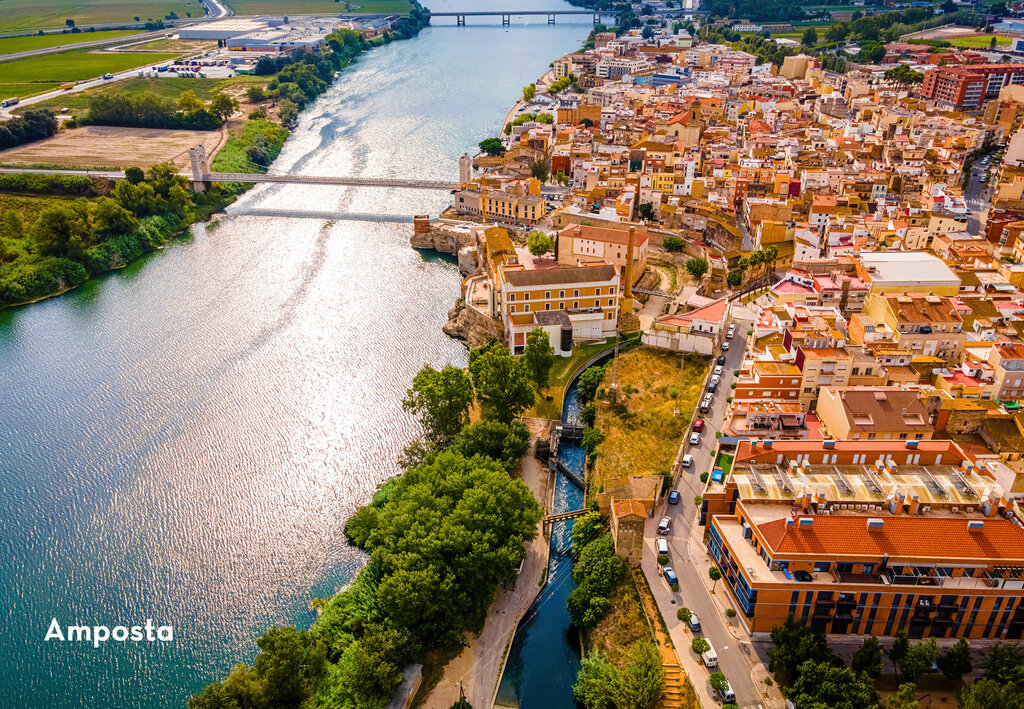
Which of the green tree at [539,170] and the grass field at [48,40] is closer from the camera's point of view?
the green tree at [539,170]

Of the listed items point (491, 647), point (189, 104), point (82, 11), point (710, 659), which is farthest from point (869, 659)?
point (82, 11)

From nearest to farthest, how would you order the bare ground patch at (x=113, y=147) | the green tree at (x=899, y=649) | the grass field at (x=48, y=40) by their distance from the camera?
the green tree at (x=899, y=649) → the bare ground patch at (x=113, y=147) → the grass field at (x=48, y=40)

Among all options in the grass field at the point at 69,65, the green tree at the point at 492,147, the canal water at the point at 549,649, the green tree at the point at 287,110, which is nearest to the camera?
the canal water at the point at 549,649

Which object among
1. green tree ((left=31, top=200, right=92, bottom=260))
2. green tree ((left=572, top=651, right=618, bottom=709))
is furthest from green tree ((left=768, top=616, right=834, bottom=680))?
green tree ((left=31, top=200, right=92, bottom=260))

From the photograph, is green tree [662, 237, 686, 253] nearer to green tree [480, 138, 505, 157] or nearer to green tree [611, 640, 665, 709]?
green tree [480, 138, 505, 157]

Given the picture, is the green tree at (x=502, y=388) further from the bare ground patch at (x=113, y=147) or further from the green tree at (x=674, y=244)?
the bare ground patch at (x=113, y=147)

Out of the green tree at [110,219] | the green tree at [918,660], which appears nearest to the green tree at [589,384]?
the green tree at [918,660]
